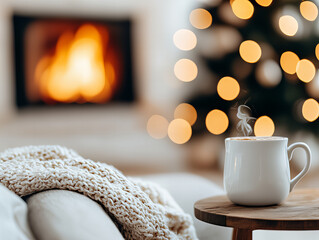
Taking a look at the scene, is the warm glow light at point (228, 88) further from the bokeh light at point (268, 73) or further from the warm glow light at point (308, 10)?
the warm glow light at point (308, 10)

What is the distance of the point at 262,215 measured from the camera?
0.70m

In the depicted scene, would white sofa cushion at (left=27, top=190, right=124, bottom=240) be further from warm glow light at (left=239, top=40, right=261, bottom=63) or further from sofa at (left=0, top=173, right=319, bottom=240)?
warm glow light at (left=239, top=40, right=261, bottom=63)

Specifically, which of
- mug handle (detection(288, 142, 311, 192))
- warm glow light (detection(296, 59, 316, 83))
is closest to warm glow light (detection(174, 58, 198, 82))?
warm glow light (detection(296, 59, 316, 83))

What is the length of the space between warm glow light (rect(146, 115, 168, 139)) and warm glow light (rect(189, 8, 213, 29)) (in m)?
0.70

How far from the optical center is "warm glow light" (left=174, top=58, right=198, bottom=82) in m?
3.33

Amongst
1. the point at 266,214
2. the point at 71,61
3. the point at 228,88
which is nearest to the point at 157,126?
the point at 228,88

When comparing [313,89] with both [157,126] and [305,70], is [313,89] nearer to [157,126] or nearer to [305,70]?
[305,70]

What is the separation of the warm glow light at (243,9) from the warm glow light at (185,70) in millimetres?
488

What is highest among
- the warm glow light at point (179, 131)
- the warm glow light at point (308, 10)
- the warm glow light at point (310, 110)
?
the warm glow light at point (308, 10)

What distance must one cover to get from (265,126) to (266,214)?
2.35 metres

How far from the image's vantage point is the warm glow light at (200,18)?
3.17 meters

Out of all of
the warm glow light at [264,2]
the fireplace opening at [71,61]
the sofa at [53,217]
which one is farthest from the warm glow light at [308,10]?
the sofa at [53,217]

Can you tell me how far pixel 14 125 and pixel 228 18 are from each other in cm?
A: 159

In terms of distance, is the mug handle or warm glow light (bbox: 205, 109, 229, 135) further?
warm glow light (bbox: 205, 109, 229, 135)
